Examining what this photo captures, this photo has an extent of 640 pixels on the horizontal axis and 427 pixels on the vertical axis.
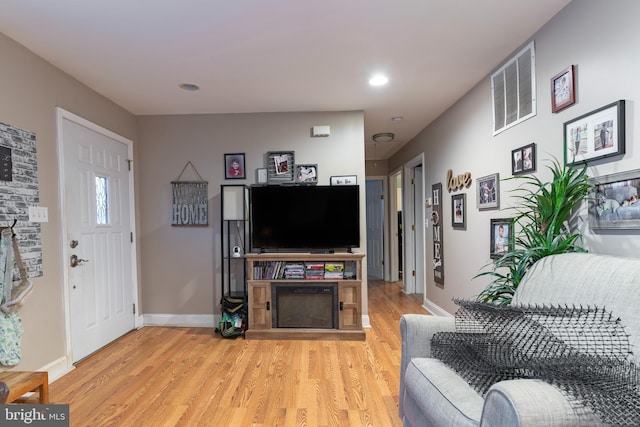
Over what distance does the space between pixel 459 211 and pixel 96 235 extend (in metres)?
3.61

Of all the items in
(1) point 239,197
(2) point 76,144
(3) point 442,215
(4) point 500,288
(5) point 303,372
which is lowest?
(5) point 303,372

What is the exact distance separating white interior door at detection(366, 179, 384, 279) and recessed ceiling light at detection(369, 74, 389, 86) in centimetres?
340

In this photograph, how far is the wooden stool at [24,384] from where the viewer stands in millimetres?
1534

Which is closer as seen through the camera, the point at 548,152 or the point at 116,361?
the point at 548,152

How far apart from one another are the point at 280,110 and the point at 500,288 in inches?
109

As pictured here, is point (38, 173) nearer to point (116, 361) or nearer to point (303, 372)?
point (116, 361)

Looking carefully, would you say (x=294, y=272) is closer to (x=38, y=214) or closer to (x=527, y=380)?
(x=38, y=214)

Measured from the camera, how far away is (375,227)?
20.7 ft

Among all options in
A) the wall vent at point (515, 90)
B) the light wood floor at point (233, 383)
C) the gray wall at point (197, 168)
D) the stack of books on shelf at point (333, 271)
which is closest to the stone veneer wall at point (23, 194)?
the light wood floor at point (233, 383)

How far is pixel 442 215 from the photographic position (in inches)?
152

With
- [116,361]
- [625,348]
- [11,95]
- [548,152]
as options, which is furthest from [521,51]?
[116,361]

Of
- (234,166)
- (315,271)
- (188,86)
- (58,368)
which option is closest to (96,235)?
(58,368)

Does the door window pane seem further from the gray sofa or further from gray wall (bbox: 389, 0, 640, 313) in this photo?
gray wall (bbox: 389, 0, 640, 313)

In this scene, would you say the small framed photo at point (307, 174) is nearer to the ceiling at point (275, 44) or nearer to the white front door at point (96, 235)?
the ceiling at point (275, 44)
